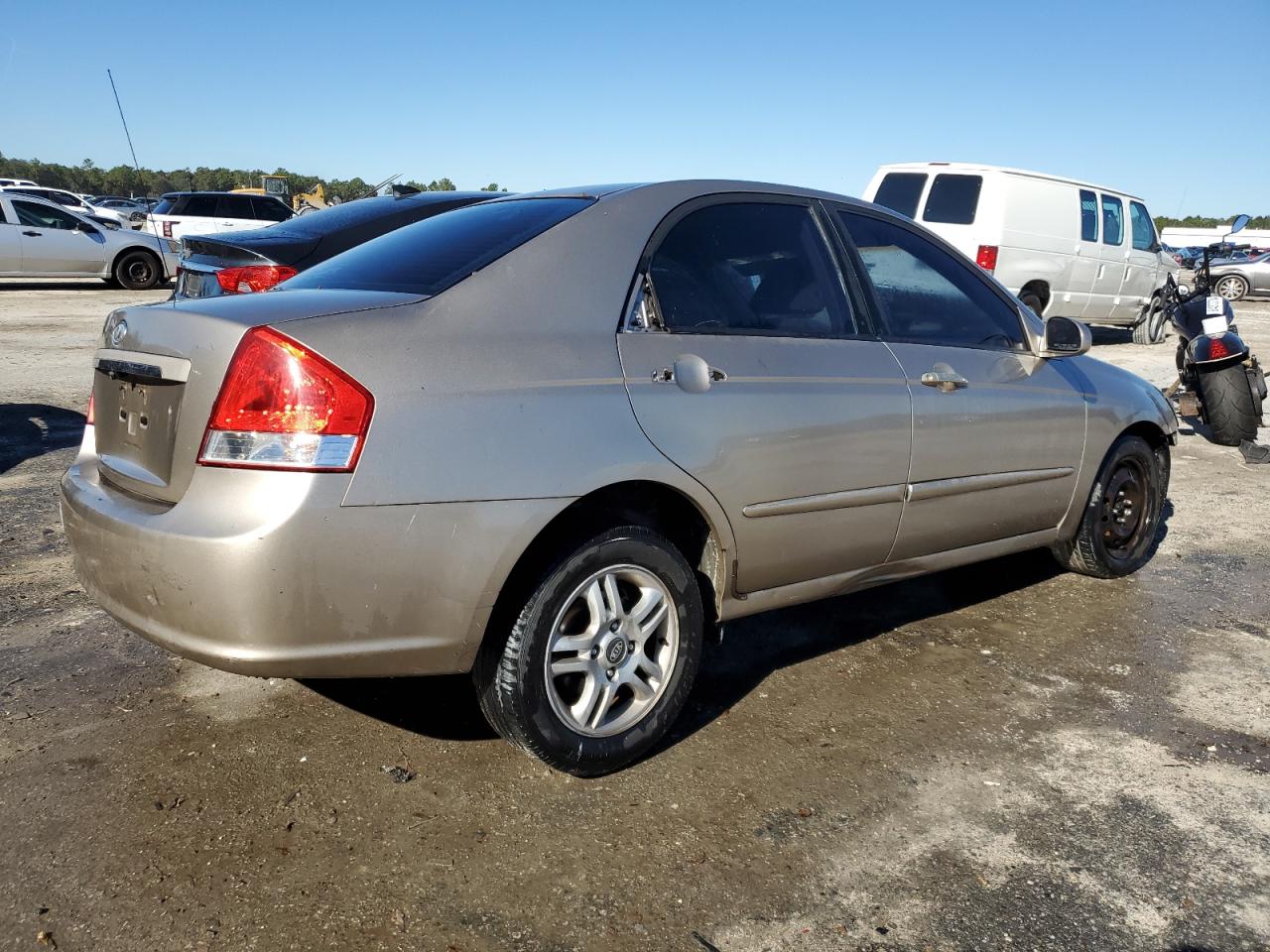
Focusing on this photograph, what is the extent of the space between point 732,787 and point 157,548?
1583mm

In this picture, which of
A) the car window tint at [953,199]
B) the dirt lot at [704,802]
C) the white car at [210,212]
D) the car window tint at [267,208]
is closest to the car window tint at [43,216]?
the white car at [210,212]

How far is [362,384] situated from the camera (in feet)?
7.98

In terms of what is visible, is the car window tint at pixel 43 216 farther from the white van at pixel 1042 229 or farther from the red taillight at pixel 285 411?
the red taillight at pixel 285 411

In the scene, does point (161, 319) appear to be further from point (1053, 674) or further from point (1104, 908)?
point (1053, 674)

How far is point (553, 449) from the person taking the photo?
264 cm

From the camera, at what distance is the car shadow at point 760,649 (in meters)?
3.28

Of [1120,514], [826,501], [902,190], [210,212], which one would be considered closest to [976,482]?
[826,501]

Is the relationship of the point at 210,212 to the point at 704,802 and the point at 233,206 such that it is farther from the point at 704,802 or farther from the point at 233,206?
the point at 704,802

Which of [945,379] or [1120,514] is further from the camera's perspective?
[1120,514]

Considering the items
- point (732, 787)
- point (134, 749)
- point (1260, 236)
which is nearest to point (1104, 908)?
point (732, 787)

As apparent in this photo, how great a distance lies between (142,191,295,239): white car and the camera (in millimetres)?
20719

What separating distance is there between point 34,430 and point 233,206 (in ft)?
52.0

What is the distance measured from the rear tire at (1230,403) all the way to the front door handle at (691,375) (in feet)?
20.4

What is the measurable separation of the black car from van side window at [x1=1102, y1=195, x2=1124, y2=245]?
9.97m
